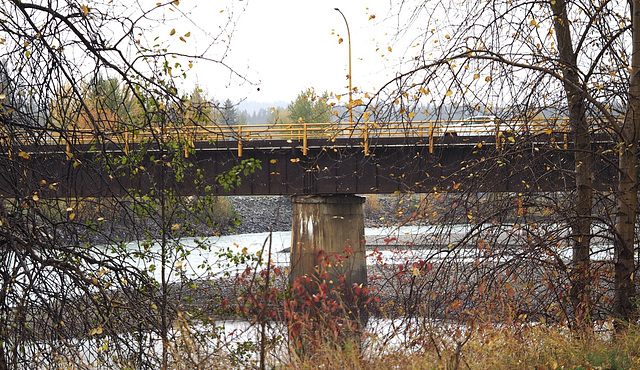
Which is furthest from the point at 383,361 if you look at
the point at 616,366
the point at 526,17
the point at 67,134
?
the point at 526,17

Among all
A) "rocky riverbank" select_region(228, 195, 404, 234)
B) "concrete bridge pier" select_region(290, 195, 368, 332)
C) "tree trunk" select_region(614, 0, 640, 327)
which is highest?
"tree trunk" select_region(614, 0, 640, 327)

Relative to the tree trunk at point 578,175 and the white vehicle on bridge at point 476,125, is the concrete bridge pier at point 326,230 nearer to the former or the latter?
the white vehicle on bridge at point 476,125

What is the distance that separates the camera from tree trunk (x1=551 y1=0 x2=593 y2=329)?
21.4 feet

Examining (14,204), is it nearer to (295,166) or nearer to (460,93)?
(460,93)

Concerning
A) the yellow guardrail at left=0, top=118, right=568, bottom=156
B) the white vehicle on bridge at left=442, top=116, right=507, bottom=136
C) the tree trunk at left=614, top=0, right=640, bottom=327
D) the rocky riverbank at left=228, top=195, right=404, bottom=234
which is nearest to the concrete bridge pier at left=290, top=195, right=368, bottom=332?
the white vehicle on bridge at left=442, top=116, right=507, bottom=136

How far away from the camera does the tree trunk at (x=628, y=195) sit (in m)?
6.62

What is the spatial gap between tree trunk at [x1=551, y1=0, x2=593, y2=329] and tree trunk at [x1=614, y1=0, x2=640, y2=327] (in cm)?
33

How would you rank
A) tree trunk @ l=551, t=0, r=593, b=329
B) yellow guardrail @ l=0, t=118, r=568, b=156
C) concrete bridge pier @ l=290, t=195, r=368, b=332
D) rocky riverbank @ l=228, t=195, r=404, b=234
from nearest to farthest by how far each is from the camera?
yellow guardrail @ l=0, t=118, r=568, b=156 → tree trunk @ l=551, t=0, r=593, b=329 → concrete bridge pier @ l=290, t=195, r=368, b=332 → rocky riverbank @ l=228, t=195, r=404, b=234

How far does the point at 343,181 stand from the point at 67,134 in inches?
642

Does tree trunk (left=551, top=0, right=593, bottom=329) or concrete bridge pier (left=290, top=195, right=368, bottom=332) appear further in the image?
concrete bridge pier (left=290, top=195, right=368, bottom=332)

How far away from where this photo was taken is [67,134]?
4574mm

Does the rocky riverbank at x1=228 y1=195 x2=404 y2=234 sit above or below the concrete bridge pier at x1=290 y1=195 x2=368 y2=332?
below

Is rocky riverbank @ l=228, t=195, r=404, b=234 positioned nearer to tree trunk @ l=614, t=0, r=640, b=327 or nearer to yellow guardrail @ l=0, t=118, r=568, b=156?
tree trunk @ l=614, t=0, r=640, b=327

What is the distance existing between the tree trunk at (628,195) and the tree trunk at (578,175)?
0.33 meters
